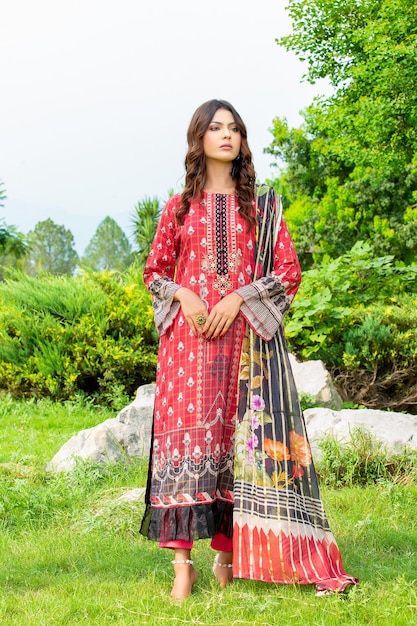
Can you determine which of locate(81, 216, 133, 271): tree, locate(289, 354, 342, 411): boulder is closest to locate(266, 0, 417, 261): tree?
locate(289, 354, 342, 411): boulder

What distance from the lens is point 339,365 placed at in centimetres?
781


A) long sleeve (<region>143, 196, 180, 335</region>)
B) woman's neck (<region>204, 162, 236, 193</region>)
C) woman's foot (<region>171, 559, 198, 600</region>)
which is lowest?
woman's foot (<region>171, 559, 198, 600</region>)

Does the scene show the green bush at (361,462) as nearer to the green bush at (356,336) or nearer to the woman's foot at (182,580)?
the woman's foot at (182,580)

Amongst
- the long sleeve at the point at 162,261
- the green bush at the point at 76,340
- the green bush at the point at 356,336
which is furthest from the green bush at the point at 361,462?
the green bush at the point at 76,340

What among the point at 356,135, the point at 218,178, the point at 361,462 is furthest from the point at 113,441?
the point at 356,135

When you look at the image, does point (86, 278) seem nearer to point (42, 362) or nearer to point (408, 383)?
point (42, 362)

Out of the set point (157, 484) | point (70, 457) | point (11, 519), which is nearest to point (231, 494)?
point (157, 484)

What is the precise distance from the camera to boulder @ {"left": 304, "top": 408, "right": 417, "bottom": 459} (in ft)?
16.9

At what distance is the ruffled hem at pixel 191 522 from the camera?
3.11m

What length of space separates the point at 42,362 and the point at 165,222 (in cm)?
485

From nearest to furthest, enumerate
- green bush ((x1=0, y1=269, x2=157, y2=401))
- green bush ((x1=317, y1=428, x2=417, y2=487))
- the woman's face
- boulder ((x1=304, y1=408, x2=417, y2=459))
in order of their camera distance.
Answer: the woman's face, green bush ((x1=317, y1=428, x2=417, y2=487)), boulder ((x1=304, y1=408, x2=417, y2=459)), green bush ((x1=0, y1=269, x2=157, y2=401))

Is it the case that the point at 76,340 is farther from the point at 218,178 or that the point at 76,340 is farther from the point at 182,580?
the point at 182,580

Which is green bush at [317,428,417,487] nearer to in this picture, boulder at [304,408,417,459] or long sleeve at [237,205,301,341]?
boulder at [304,408,417,459]

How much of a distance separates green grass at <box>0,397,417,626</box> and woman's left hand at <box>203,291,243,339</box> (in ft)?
3.34
